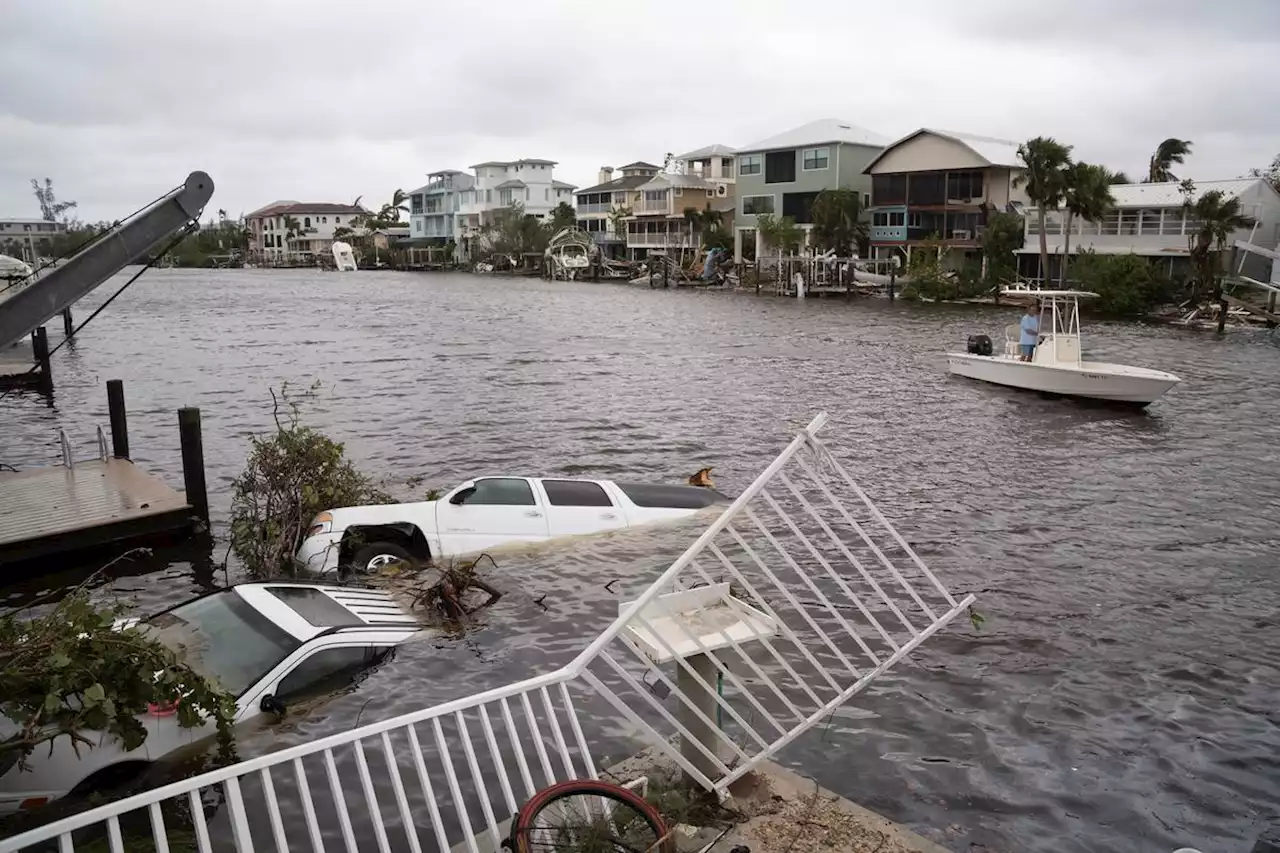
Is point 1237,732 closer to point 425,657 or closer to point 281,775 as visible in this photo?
point 425,657

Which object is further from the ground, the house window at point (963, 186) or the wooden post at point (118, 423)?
the house window at point (963, 186)

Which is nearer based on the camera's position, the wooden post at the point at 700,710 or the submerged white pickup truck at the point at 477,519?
the wooden post at the point at 700,710

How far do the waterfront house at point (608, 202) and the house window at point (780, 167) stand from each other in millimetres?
26525

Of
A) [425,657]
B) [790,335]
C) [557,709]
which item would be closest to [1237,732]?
[557,709]

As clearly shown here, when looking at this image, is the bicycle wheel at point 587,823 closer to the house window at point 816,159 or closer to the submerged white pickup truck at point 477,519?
the submerged white pickup truck at point 477,519

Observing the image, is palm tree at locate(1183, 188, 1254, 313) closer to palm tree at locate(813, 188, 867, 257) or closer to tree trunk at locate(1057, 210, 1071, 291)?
tree trunk at locate(1057, 210, 1071, 291)

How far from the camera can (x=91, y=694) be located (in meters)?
5.43

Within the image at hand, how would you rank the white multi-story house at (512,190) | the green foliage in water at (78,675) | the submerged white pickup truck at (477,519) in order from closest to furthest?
the green foliage in water at (78,675) → the submerged white pickup truck at (477,519) → the white multi-story house at (512,190)

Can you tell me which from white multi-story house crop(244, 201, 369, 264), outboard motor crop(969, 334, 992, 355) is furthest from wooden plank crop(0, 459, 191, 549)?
white multi-story house crop(244, 201, 369, 264)

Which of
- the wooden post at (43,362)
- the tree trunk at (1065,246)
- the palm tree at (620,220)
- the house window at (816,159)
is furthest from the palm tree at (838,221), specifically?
the wooden post at (43,362)

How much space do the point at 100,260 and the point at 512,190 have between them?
12554 centimetres

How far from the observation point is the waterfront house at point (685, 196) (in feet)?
325

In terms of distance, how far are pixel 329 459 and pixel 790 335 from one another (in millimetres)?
39455

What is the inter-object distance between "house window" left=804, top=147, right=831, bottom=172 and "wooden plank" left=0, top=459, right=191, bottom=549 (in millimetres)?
71367
